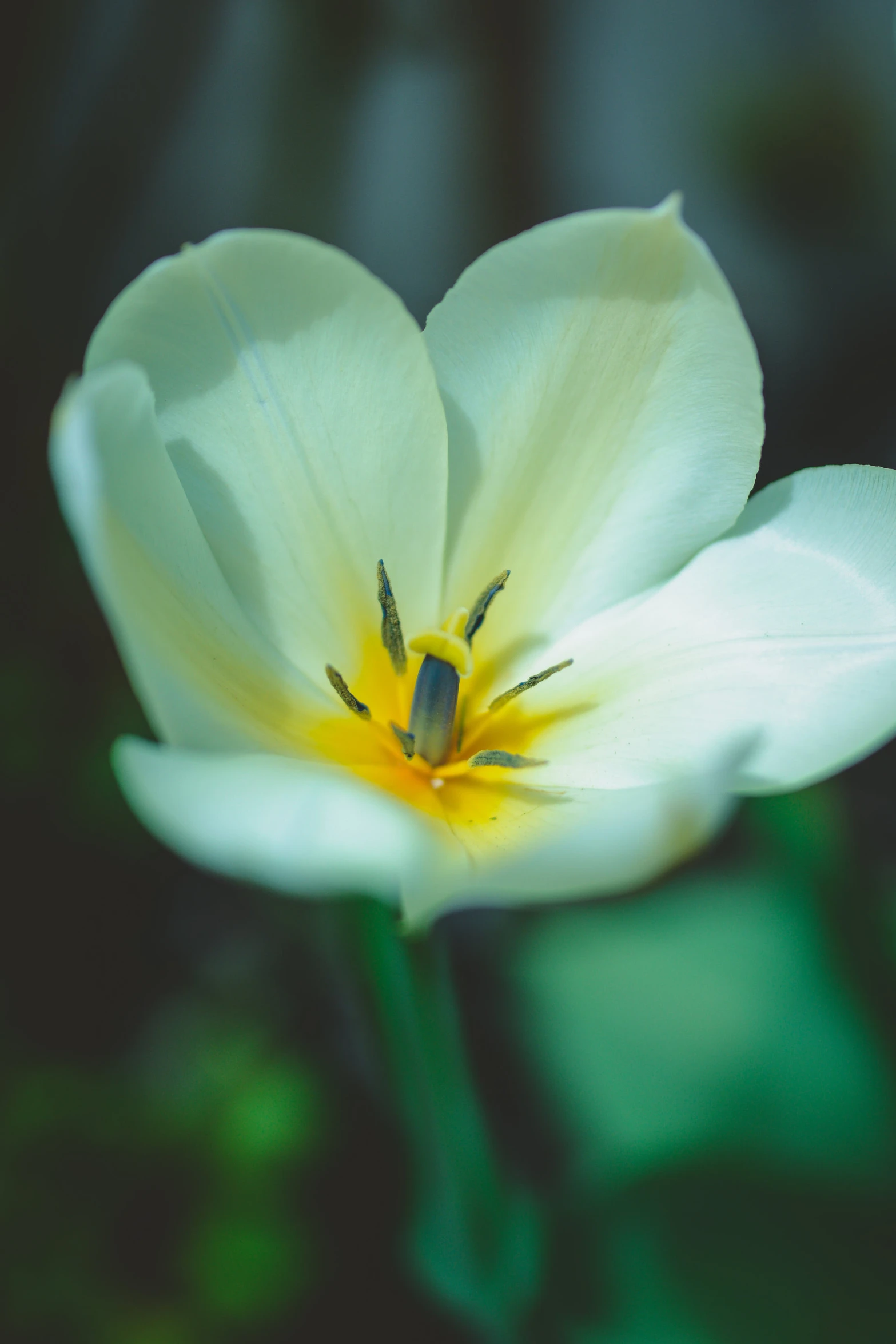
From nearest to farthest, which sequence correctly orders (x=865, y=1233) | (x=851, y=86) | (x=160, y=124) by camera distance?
(x=865, y=1233) < (x=160, y=124) < (x=851, y=86)

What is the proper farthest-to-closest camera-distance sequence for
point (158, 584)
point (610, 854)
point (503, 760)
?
1. point (503, 760)
2. point (158, 584)
3. point (610, 854)

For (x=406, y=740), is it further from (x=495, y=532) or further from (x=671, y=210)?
(x=671, y=210)

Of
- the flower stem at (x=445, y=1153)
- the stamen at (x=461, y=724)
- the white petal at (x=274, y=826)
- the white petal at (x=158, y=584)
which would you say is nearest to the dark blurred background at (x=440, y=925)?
the flower stem at (x=445, y=1153)

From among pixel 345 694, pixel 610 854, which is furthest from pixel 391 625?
pixel 610 854

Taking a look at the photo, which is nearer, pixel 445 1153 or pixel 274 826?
pixel 274 826

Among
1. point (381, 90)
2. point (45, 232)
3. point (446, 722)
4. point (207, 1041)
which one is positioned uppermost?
point (381, 90)

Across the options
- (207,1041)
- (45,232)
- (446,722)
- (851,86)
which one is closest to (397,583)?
(446,722)

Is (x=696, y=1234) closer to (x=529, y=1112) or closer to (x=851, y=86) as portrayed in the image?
(x=529, y=1112)

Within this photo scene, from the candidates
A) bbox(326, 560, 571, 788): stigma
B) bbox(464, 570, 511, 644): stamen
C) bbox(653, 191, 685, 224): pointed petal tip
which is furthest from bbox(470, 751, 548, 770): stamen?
bbox(653, 191, 685, 224): pointed petal tip
